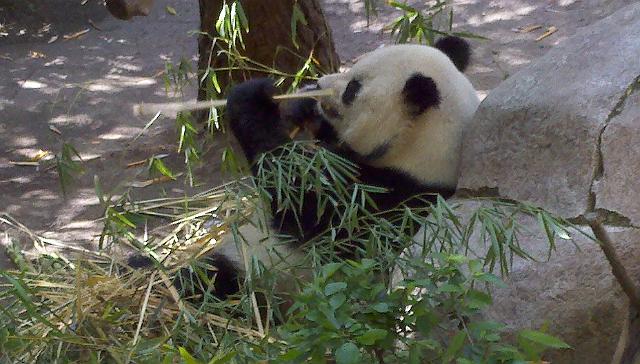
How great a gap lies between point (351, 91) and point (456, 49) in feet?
1.80

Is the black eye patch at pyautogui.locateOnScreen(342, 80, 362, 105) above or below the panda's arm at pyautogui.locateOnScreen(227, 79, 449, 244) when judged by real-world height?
above

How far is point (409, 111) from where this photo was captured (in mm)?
2750

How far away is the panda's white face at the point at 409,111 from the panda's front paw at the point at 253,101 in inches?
10.2

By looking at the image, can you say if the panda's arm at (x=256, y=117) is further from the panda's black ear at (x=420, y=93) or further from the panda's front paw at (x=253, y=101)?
the panda's black ear at (x=420, y=93)

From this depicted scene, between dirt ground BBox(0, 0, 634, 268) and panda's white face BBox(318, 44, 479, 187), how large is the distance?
1485 mm

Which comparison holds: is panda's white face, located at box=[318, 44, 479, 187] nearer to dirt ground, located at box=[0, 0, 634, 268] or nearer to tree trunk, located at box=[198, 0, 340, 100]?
tree trunk, located at box=[198, 0, 340, 100]

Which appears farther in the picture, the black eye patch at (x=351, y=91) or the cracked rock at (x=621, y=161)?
the black eye patch at (x=351, y=91)

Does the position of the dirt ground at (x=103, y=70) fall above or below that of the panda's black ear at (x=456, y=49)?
below

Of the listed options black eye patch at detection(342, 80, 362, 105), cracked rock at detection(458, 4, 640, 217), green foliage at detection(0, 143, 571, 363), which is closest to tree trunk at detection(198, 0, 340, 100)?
green foliage at detection(0, 143, 571, 363)

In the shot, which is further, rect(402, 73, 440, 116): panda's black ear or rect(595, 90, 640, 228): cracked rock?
rect(402, 73, 440, 116): panda's black ear

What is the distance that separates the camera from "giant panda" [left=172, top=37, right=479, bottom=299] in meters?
2.75

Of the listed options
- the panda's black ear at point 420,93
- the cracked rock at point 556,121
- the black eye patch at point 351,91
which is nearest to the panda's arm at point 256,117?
the black eye patch at point 351,91

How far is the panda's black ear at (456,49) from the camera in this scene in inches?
124

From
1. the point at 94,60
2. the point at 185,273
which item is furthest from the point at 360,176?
the point at 94,60
